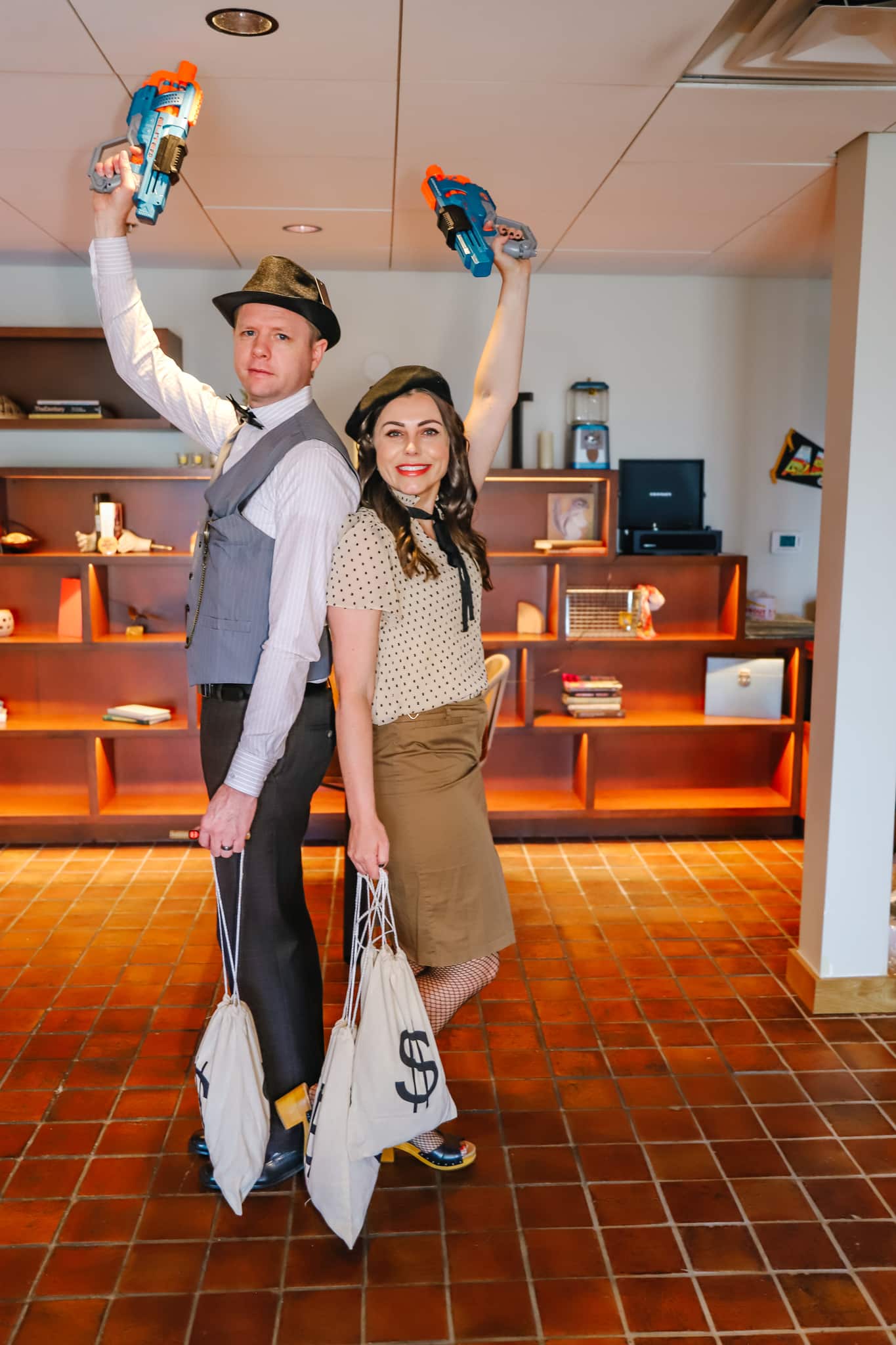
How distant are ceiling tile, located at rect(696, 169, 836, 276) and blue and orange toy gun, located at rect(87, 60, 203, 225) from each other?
2.08 metres

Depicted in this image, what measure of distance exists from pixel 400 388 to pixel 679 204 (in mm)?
2014

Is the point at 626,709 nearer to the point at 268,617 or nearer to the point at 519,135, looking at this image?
the point at 519,135

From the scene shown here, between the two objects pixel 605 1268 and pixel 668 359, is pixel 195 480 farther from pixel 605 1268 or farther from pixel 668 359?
pixel 605 1268

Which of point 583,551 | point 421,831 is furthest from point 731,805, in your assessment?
point 421,831

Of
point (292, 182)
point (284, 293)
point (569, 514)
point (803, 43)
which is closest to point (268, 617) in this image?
point (284, 293)

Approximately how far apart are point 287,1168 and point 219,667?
44.9 inches

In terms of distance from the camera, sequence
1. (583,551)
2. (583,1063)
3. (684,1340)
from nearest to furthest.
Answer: (684,1340) → (583,1063) → (583,551)

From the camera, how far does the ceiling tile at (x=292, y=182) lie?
128 inches

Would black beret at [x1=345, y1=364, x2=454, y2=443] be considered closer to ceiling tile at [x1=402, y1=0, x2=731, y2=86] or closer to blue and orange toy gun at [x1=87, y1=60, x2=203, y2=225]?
blue and orange toy gun at [x1=87, y1=60, x2=203, y2=225]

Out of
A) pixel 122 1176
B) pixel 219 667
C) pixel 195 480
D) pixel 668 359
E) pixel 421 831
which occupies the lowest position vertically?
pixel 122 1176

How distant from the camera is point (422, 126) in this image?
2951mm

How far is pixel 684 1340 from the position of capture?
1.97 m

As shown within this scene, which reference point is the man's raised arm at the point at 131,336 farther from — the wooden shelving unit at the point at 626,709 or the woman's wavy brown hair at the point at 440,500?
the wooden shelving unit at the point at 626,709

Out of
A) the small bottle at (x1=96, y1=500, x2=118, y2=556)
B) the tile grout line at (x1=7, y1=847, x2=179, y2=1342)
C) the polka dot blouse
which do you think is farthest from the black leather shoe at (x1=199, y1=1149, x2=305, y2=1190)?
the small bottle at (x1=96, y1=500, x2=118, y2=556)
